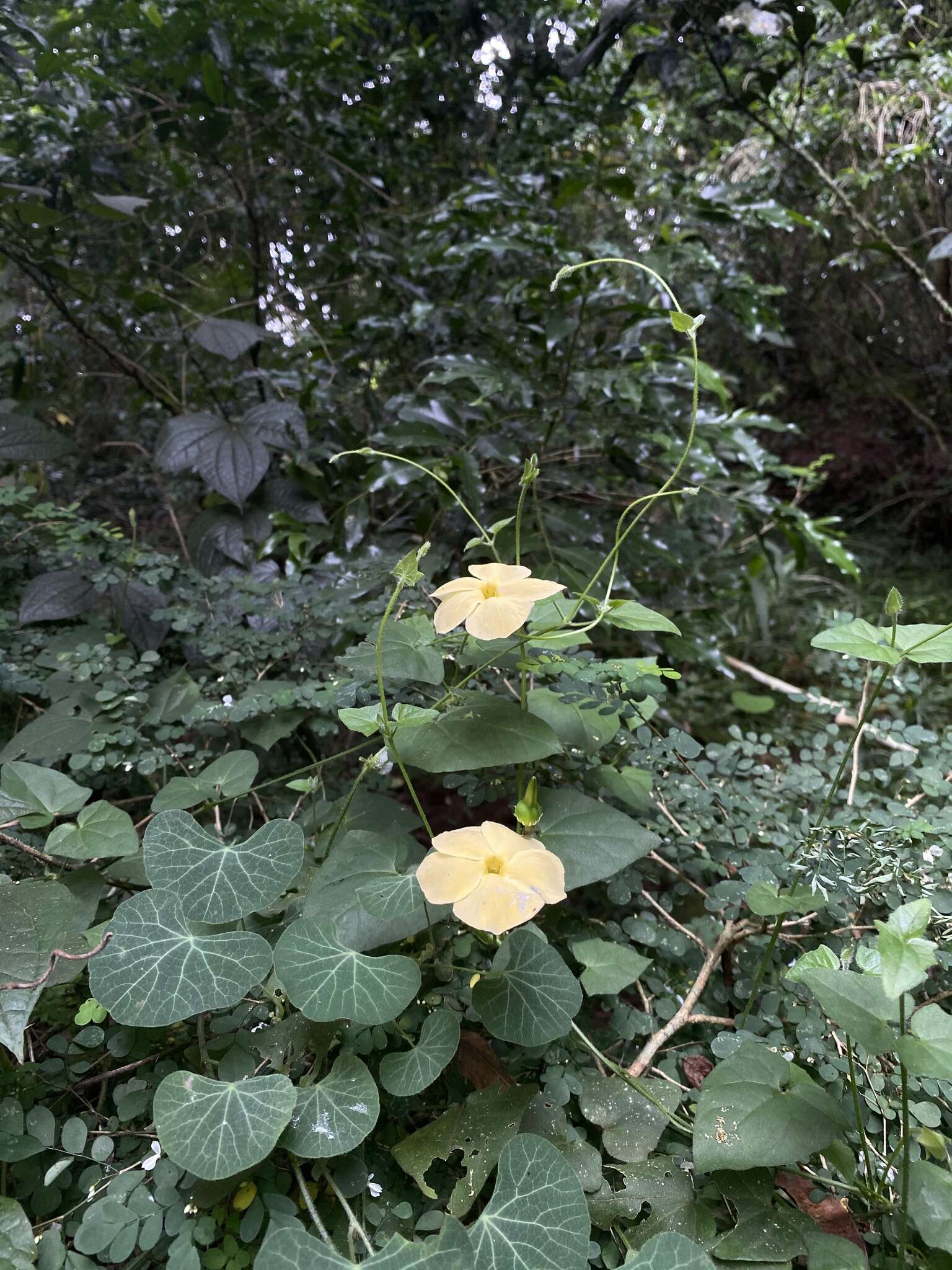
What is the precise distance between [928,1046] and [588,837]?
0.97ft

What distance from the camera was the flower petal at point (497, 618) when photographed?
1.89ft

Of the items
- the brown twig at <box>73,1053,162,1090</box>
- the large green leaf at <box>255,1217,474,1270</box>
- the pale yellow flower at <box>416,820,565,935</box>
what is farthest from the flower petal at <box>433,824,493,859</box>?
the brown twig at <box>73,1053,162,1090</box>

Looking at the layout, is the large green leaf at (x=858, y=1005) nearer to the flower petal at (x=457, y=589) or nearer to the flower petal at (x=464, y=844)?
the flower petal at (x=464, y=844)

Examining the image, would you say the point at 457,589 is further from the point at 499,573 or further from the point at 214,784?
the point at 214,784

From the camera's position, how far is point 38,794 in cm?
72

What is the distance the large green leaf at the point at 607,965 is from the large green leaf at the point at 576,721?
0.71 feet

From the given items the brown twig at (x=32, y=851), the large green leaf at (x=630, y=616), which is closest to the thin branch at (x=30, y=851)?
the brown twig at (x=32, y=851)

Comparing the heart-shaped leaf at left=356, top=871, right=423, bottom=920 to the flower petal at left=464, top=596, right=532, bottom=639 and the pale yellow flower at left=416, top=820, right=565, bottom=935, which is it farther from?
the flower petal at left=464, top=596, right=532, bottom=639

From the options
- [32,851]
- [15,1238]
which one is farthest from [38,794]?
[15,1238]

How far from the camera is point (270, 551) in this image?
1.46 metres

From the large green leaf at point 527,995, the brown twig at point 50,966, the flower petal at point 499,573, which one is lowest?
the large green leaf at point 527,995

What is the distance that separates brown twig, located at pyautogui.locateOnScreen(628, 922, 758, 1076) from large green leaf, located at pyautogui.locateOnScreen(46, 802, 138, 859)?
512 mm

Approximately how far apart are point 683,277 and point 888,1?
174cm

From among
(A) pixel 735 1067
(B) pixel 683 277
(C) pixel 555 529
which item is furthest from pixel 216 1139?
(B) pixel 683 277
